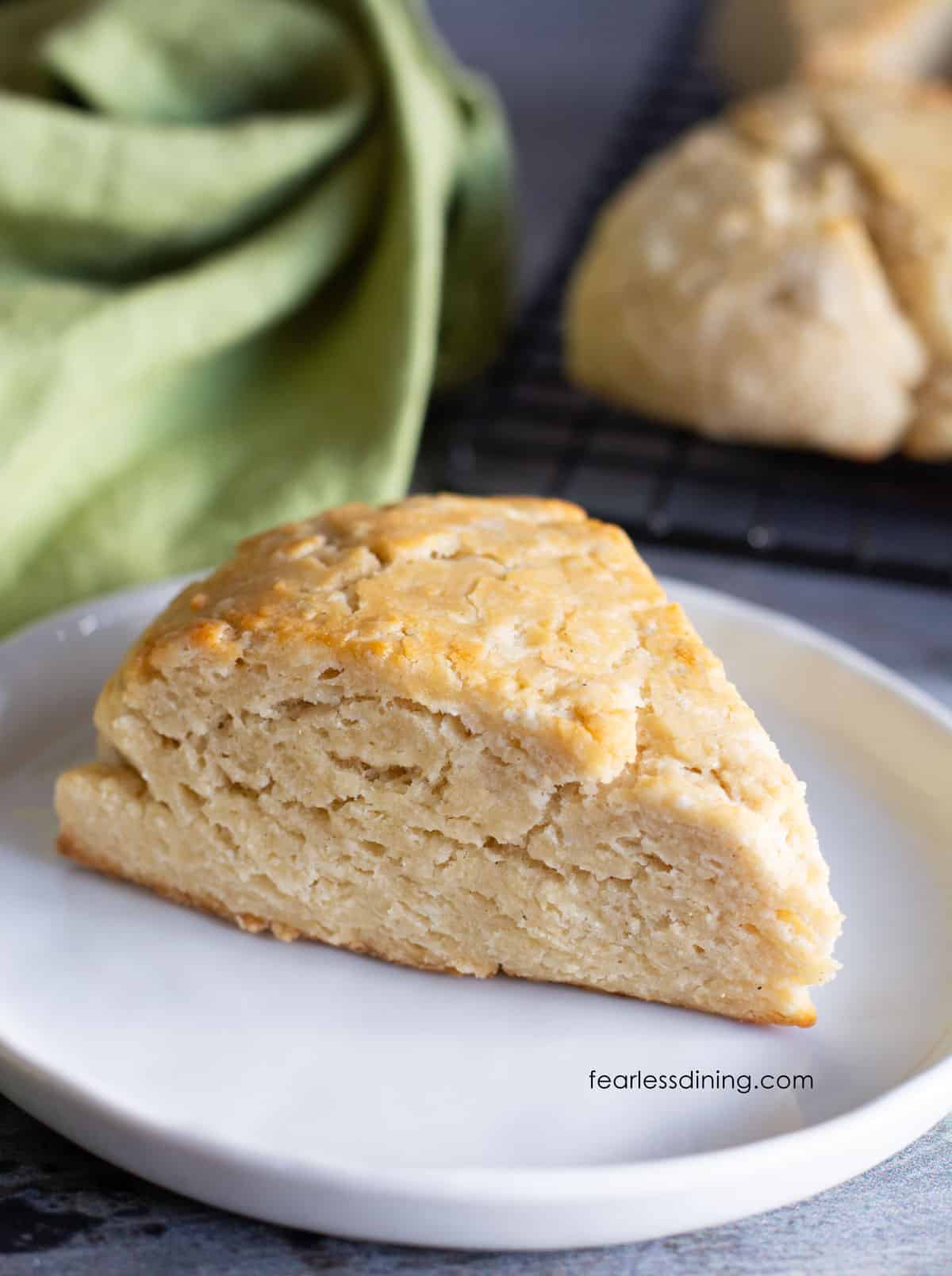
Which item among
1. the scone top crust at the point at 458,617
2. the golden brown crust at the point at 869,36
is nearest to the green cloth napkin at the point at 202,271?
the scone top crust at the point at 458,617

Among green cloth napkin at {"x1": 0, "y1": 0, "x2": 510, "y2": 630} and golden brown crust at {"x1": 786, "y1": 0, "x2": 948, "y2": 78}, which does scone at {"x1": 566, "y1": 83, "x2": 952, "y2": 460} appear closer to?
green cloth napkin at {"x1": 0, "y1": 0, "x2": 510, "y2": 630}

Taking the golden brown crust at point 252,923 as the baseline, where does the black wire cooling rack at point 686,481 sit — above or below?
below

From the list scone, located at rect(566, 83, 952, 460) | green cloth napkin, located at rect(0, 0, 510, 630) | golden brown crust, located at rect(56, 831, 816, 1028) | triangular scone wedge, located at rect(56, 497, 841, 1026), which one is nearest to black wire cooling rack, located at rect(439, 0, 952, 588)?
scone, located at rect(566, 83, 952, 460)

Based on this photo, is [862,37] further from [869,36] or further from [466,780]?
[466,780]

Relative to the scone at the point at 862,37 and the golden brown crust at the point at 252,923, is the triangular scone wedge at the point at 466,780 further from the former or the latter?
the scone at the point at 862,37

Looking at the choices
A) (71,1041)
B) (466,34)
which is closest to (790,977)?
(71,1041)

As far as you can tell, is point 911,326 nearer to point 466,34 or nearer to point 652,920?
point 652,920

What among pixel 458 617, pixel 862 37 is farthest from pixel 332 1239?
pixel 862 37
